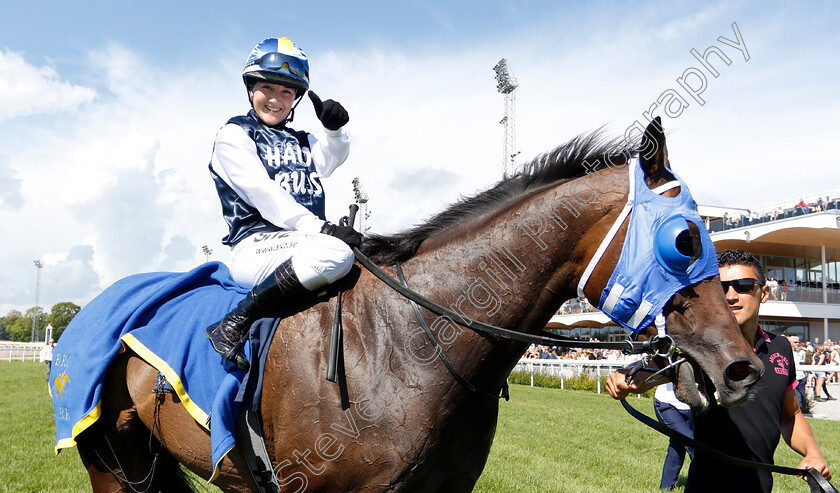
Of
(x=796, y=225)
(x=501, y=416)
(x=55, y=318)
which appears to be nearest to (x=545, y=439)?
(x=501, y=416)

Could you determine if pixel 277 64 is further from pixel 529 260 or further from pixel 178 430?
pixel 178 430

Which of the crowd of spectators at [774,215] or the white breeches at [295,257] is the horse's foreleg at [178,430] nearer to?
the white breeches at [295,257]

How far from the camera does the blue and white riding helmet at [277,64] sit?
3166 mm

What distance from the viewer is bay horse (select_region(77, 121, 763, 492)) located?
7.47ft

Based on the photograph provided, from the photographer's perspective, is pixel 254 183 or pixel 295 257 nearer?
pixel 295 257

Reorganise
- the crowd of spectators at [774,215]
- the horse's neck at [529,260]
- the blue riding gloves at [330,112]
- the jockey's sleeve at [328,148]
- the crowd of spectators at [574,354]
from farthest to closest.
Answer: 1. the crowd of spectators at [774,215]
2. the crowd of spectators at [574,354]
3. the jockey's sleeve at [328,148]
4. the blue riding gloves at [330,112]
5. the horse's neck at [529,260]

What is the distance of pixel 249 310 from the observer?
2.63 meters

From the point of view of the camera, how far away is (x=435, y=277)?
2.60 meters

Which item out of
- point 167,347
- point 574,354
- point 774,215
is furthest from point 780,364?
point 774,215

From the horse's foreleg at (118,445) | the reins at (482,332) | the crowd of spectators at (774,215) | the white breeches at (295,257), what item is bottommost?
the horse's foreleg at (118,445)

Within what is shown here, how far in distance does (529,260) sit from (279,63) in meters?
1.73

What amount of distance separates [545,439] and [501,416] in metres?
2.25

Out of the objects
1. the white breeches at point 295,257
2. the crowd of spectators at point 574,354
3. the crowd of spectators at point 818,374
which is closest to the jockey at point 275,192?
the white breeches at point 295,257

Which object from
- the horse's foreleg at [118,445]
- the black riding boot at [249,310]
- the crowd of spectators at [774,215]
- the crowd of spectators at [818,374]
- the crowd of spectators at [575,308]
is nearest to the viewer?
the black riding boot at [249,310]
